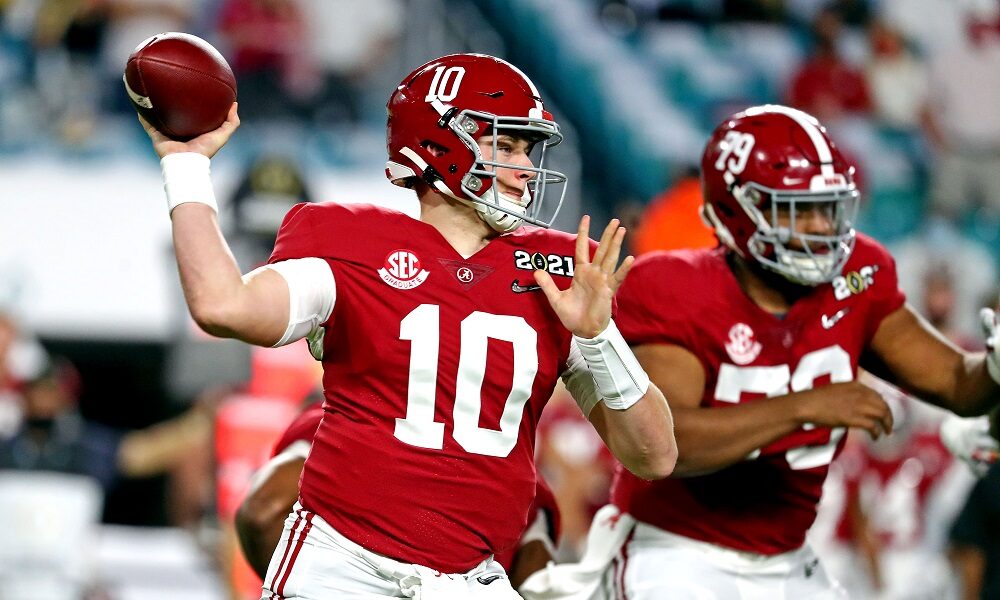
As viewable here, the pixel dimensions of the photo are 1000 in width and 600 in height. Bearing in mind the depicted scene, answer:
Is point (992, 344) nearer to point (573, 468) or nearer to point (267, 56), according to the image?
point (573, 468)

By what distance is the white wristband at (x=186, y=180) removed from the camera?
2502 mm

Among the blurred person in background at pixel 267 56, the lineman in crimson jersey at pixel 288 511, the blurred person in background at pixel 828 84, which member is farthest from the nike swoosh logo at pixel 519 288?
the blurred person in background at pixel 828 84

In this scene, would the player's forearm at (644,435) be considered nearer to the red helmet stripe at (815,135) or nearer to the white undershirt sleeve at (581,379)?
the white undershirt sleeve at (581,379)

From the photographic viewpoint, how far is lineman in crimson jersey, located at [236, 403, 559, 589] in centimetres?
349

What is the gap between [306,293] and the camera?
2631 millimetres

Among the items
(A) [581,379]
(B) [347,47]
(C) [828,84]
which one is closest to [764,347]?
(A) [581,379]

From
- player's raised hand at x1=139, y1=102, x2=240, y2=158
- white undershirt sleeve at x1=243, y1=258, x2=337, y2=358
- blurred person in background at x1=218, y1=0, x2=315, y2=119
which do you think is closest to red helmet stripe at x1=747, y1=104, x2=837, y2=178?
white undershirt sleeve at x1=243, y1=258, x2=337, y2=358

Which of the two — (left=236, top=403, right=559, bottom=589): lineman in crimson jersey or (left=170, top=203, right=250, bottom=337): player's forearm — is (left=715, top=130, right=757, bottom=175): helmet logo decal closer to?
(left=236, top=403, right=559, bottom=589): lineman in crimson jersey

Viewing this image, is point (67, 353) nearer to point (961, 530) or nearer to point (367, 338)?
point (961, 530)

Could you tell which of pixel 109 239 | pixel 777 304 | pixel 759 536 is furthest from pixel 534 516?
pixel 109 239

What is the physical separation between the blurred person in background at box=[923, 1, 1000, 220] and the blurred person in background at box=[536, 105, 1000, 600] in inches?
233

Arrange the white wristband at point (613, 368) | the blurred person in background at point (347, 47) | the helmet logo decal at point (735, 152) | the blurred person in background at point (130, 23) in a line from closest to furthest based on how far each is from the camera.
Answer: the white wristband at point (613, 368), the helmet logo decal at point (735, 152), the blurred person in background at point (347, 47), the blurred person in background at point (130, 23)

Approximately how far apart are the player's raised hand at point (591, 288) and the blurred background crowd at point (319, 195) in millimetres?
3998

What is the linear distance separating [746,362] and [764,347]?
6 cm
